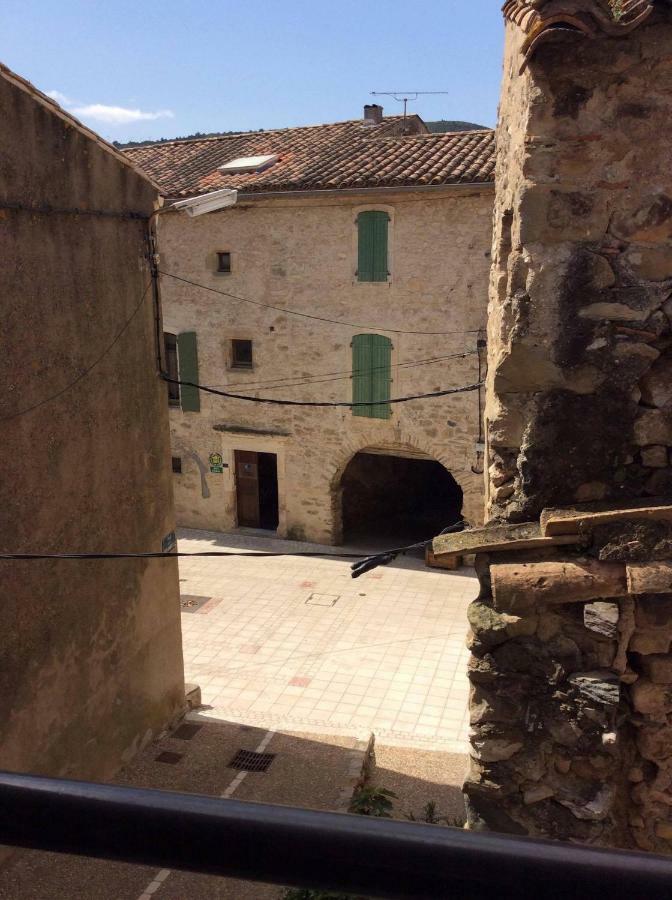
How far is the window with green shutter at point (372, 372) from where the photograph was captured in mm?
15977

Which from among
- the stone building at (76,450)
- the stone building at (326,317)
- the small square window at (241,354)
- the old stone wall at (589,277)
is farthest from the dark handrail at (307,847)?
Answer: the small square window at (241,354)

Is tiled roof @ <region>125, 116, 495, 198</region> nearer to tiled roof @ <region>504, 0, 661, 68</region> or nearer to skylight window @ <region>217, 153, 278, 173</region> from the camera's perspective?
skylight window @ <region>217, 153, 278, 173</region>

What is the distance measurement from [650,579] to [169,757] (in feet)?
21.1

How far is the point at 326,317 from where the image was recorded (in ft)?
53.6

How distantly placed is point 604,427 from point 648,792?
1820 mm

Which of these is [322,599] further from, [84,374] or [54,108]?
[54,108]

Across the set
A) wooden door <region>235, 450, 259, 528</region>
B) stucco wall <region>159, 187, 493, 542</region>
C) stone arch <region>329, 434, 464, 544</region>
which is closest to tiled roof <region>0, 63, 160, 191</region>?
stucco wall <region>159, 187, 493, 542</region>

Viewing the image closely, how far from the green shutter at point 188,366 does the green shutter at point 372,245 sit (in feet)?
14.4

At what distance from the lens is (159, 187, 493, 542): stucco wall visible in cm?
1511

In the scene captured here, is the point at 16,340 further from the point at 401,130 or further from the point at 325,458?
the point at 401,130

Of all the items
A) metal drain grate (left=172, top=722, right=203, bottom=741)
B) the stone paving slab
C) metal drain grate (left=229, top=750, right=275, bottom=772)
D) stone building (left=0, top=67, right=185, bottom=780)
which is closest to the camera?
the stone paving slab

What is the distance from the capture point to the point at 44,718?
6852mm

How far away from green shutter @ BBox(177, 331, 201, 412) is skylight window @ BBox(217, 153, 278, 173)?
372cm

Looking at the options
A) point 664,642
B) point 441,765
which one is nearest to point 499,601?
point 664,642
